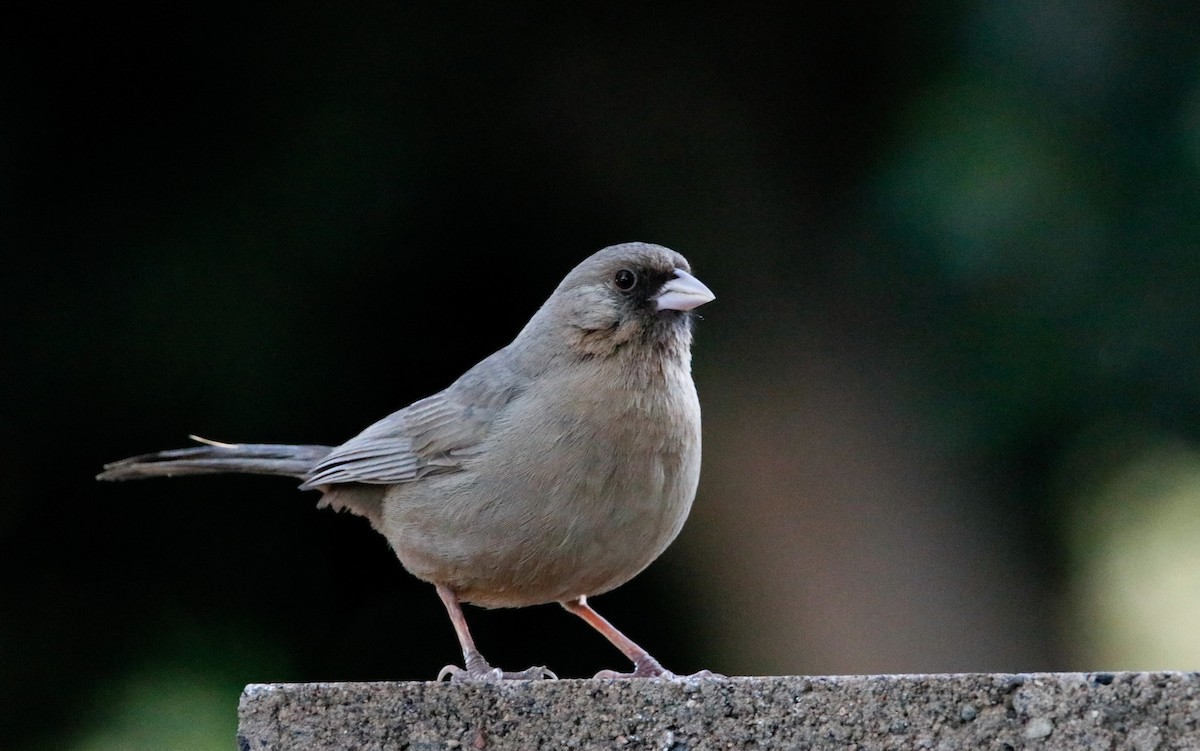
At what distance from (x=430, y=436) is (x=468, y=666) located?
26.6 inches

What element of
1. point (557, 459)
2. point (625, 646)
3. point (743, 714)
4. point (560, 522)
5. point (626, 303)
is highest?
point (626, 303)

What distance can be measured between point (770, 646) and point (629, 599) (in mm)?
548

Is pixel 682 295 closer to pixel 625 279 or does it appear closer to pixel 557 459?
pixel 625 279

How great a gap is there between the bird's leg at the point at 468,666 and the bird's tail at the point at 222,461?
826 millimetres

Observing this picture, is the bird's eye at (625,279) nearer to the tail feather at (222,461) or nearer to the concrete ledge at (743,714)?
the tail feather at (222,461)

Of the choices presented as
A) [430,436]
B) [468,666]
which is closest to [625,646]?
[468,666]

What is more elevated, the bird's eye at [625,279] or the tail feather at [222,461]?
the bird's eye at [625,279]

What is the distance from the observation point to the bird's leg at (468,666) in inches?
114

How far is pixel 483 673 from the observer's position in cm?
323

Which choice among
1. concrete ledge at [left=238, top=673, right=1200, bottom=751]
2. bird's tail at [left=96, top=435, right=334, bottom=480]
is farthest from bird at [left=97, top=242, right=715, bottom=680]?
concrete ledge at [left=238, top=673, right=1200, bottom=751]

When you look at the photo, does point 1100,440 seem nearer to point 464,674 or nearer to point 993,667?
point 993,667

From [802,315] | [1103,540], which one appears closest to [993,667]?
[1103,540]

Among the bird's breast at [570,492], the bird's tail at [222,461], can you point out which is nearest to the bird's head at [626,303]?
the bird's breast at [570,492]

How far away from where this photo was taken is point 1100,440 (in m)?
4.93
